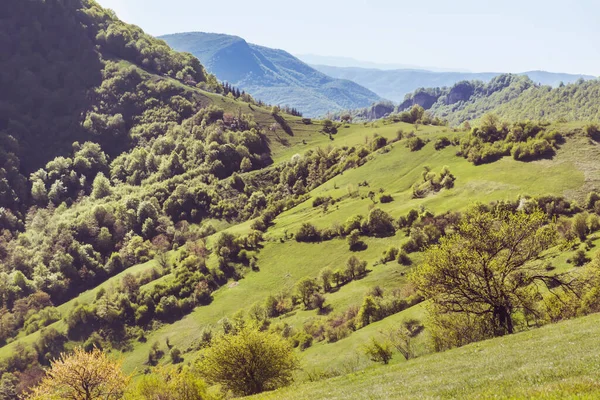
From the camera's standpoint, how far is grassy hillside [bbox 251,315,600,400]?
680 inches

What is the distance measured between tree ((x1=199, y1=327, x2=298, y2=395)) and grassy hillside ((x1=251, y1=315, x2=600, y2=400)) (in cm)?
1545

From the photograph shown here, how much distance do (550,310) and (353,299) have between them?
53.4 m

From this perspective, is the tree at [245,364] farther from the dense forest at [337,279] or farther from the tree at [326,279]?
the tree at [326,279]

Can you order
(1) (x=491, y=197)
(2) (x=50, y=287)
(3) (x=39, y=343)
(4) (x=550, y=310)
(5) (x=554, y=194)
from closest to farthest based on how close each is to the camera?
(4) (x=550, y=310) → (5) (x=554, y=194) → (1) (x=491, y=197) → (3) (x=39, y=343) → (2) (x=50, y=287)

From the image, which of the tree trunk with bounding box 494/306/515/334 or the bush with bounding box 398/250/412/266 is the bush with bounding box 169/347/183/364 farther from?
the tree trunk with bounding box 494/306/515/334

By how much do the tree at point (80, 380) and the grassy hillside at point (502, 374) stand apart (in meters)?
26.1

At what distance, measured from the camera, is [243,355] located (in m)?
48.4

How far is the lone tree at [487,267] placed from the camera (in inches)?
1634

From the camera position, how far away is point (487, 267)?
41406 millimetres

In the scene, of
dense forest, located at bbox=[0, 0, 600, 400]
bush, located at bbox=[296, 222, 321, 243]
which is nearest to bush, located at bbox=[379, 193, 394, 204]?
dense forest, located at bbox=[0, 0, 600, 400]

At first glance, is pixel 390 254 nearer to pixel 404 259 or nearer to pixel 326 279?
pixel 404 259

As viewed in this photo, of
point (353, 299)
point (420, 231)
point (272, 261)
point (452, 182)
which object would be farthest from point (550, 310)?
point (272, 261)

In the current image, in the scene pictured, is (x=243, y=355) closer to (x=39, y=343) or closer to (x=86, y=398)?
(x=86, y=398)

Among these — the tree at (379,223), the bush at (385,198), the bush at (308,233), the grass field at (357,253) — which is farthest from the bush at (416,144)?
the bush at (308,233)
